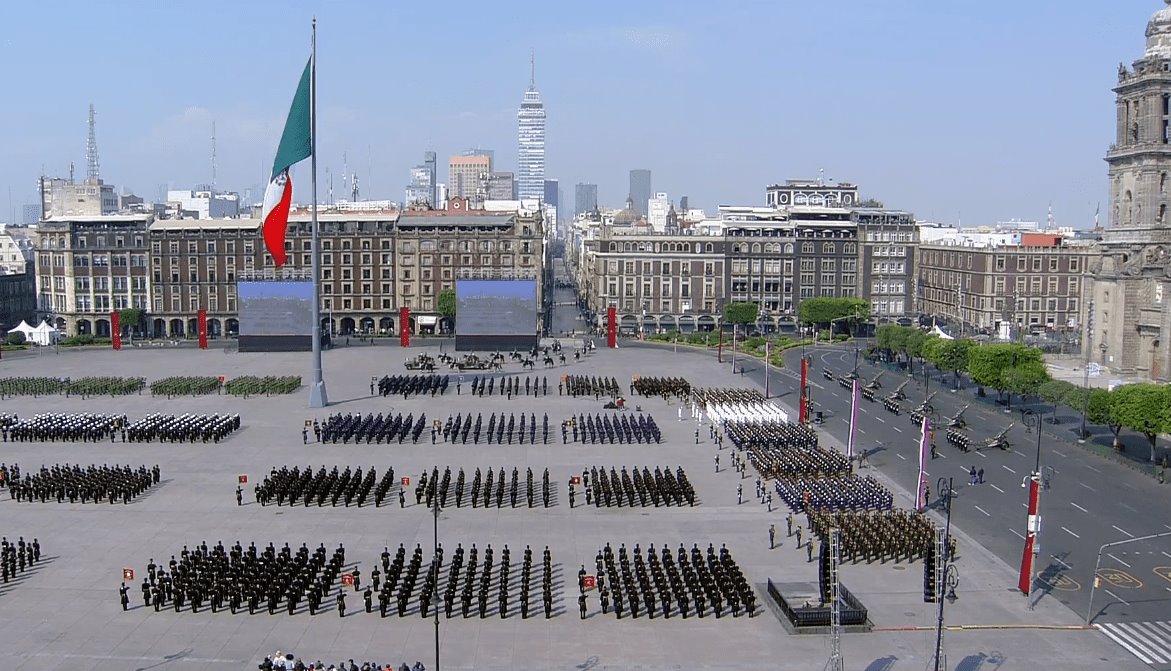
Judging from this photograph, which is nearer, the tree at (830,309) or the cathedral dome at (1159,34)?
the cathedral dome at (1159,34)

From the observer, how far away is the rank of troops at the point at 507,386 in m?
72.5

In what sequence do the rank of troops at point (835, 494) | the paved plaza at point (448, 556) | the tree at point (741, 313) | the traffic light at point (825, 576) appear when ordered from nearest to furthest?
the paved plaza at point (448, 556) < the traffic light at point (825, 576) < the rank of troops at point (835, 494) < the tree at point (741, 313)

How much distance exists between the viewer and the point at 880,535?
1409 inches

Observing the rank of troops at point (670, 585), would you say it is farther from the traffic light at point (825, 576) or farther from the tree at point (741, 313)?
the tree at point (741, 313)

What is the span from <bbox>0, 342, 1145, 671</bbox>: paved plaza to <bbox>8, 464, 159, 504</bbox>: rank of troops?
2.72ft

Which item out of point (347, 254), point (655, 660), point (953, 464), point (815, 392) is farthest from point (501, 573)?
point (347, 254)

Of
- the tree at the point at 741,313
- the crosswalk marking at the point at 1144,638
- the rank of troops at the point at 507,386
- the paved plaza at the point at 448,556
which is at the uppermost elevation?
the tree at the point at 741,313

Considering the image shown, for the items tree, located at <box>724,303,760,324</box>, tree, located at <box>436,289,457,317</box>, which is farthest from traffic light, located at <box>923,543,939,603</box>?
tree, located at <box>436,289,457,317</box>

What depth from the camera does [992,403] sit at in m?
68.6

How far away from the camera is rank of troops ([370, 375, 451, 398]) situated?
72188mm

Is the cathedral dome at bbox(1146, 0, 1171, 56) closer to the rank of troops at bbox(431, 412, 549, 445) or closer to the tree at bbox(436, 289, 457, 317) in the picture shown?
the rank of troops at bbox(431, 412, 549, 445)

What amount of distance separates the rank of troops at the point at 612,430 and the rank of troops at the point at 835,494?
11843 mm

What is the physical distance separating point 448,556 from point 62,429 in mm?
31256

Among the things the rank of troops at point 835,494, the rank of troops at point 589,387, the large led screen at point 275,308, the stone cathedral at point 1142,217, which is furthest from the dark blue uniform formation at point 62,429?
the stone cathedral at point 1142,217
